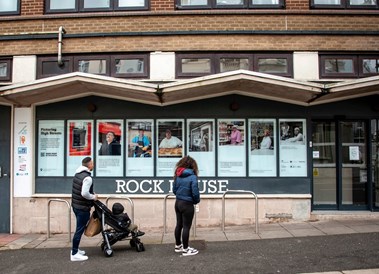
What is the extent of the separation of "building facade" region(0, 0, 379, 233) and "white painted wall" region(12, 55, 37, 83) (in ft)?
0.08

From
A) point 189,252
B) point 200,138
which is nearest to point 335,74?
point 200,138

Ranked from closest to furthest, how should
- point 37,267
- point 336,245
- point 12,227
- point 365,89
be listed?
1. point 37,267
2. point 336,245
3. point 365,89
4. point 12,227

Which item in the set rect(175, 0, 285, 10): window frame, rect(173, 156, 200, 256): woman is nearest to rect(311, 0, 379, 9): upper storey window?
rect(175, 0, 285, 10): window frame

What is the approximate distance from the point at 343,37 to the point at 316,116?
6.55ft

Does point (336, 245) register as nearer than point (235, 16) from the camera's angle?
Yes

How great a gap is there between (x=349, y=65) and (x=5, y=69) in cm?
844

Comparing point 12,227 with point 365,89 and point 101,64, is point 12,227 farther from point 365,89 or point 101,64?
point 365,89

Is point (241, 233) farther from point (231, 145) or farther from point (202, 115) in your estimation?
point (202, 115)

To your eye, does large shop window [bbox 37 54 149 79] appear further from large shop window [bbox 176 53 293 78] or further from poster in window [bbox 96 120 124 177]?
→ poster in window [bbox 96 120 124 177]

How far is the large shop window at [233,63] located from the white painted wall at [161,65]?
0.17m

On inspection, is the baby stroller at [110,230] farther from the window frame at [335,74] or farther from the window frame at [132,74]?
the window frame at [335,74]

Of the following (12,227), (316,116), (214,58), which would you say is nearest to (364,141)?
(316,116)

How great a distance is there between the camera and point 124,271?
599 centimetres

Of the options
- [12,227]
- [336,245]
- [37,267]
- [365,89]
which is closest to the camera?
[37,267]
